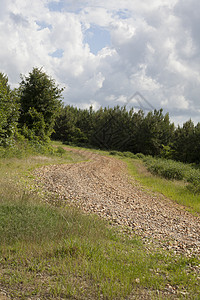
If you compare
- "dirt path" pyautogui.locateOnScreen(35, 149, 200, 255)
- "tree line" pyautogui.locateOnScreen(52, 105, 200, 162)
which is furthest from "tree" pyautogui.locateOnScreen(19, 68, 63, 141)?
"tree line" pyautogui.locateOnScreen(52, 105, 200, 162)

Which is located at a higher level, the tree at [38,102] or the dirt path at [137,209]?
the tree at [38,102]

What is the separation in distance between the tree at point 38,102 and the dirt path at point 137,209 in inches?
400

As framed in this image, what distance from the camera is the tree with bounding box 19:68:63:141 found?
73.6ft

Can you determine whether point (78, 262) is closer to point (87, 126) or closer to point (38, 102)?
point (38, 102)

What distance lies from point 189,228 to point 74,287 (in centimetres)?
534

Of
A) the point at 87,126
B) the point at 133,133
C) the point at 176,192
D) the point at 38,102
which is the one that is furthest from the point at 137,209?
the point at 87,126

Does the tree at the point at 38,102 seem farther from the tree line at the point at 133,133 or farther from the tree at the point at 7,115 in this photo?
the tree line at the point at 133,133

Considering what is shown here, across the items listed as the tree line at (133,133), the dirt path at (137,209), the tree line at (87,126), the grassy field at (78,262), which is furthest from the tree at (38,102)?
the tree line at (133,133)

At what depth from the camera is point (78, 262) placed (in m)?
4.29

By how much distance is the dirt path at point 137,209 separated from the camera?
21.7 ft

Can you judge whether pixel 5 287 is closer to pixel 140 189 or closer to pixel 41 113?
pixel 140 189

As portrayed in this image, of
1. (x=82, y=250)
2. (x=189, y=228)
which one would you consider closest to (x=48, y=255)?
(x=82, y=250)

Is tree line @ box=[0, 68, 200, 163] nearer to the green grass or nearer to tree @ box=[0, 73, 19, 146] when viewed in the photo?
tree @ box=[0, 73, 19, 146]

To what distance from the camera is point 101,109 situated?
230 feet
